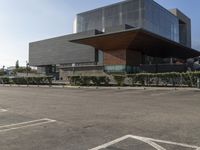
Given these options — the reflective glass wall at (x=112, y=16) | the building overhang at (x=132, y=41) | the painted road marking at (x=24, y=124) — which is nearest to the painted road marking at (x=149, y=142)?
the painted road marking at (x=24, y=124)

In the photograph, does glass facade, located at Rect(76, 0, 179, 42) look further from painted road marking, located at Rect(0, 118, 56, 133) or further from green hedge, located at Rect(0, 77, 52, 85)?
painted road marking, located at Rect(0, 118, 56, 133)

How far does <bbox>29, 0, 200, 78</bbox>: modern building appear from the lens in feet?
153

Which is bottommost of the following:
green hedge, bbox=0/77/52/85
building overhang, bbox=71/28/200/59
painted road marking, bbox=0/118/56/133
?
painted road marking, bbox=0/118/56/133

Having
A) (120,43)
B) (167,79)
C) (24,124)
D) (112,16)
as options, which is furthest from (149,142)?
(112,16)

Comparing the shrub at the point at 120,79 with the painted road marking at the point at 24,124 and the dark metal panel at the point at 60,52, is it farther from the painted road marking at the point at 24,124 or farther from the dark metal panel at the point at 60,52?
the dark metal panel at the point at 60,52

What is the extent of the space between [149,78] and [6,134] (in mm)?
26275

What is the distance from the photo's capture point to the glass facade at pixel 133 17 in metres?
63.8

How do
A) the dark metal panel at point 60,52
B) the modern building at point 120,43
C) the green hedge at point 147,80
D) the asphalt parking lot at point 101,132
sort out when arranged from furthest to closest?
1. the dark metal panel at point 60,52
2. the modern building at point 120,43
3. the green hedge at point 147,80
4. the asphalt parking lot at point 101,132

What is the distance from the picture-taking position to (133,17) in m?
65.2

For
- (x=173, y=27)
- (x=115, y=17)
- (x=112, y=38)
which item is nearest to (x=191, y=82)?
(x=112, y=38)

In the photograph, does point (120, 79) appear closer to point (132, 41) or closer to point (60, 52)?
point (132, 41)

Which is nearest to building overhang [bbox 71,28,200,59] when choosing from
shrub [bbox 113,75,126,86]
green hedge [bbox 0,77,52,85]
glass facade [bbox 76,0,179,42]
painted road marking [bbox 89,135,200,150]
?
shrub [bbox 113,75,126,86]

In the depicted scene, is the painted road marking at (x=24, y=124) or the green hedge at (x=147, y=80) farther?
the green hedge at (x=147, y=80)

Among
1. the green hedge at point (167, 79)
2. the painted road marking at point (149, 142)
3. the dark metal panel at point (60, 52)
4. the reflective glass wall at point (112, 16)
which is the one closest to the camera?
the painted road marking at point (149, 142)
